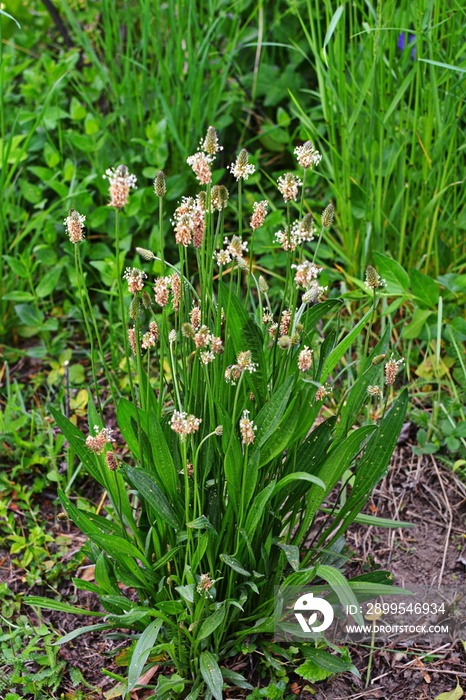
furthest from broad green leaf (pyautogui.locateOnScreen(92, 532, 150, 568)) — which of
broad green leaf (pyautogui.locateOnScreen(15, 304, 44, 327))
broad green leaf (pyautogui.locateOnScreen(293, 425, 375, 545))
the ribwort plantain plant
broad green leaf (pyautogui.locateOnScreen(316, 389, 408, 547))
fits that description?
broad green leaf (pyautogui.locateOnScreen(15, 304, 44, 327))

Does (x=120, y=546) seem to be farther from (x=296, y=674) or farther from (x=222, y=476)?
(x=296, y=674)

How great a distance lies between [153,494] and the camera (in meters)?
1.39

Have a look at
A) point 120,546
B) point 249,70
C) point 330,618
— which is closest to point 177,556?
point 120,546

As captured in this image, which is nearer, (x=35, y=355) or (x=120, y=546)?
(x=120, y=546)

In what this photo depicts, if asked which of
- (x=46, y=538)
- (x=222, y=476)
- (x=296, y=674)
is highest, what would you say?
(x=222, y=476)

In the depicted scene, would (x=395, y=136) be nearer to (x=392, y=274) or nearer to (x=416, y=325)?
(x=392, y=274)

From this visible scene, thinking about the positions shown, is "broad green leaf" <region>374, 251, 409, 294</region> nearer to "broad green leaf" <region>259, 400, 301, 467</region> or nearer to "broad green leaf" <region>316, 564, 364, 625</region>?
"broad green leaf" <region>259, 400, 301, 467</region>

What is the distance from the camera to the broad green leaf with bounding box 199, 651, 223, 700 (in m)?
1.37

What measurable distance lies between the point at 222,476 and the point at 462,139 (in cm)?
165

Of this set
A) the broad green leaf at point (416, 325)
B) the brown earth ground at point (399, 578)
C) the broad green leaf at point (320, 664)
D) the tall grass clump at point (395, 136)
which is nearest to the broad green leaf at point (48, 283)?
the brown earth ground at point (399, 578)

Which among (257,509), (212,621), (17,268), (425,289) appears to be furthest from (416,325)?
(17,268)

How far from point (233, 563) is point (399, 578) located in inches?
27.9

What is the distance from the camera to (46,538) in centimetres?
196

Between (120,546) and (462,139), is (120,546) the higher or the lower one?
the lower one
